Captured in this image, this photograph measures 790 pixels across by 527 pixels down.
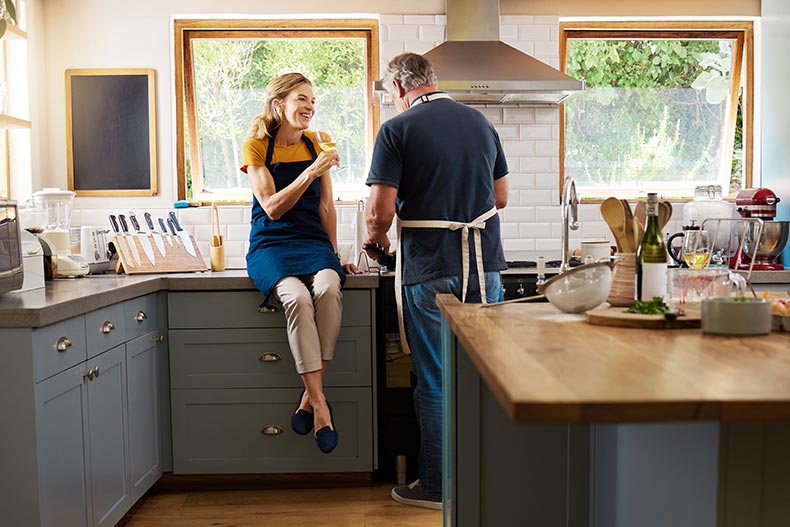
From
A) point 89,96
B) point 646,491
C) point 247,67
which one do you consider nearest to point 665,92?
point 247,67

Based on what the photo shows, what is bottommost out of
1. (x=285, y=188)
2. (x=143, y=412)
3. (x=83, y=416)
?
(x=143, y=412)

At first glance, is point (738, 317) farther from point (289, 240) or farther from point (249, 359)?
point (249, 359)

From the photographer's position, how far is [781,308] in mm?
1677

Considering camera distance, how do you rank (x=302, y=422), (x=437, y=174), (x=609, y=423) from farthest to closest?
1. (x=302, y=422)
2. (x=437, y=174)
3. (x=609, y=423)

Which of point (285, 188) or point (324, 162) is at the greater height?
point (324, 162)

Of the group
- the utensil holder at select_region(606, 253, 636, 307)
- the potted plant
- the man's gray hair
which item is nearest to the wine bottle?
the utensil holder at select_region(606, 253, 636, 307)

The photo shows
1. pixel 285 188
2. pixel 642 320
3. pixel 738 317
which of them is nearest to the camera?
pixel 738 317

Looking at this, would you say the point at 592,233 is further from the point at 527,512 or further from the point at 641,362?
the point at 641,362

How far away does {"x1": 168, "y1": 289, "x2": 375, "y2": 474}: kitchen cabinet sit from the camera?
3.58 metres

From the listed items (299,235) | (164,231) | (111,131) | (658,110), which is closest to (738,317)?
(299,235)

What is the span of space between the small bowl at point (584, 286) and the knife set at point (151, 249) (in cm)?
233

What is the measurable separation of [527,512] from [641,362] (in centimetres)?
93

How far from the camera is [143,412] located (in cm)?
332

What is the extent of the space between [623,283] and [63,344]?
A: 160 cm
